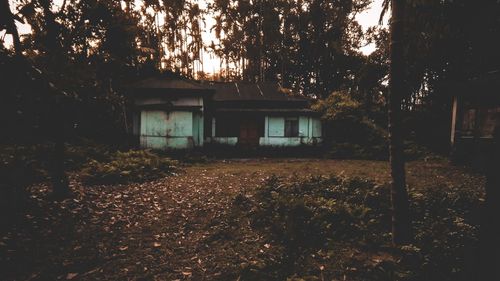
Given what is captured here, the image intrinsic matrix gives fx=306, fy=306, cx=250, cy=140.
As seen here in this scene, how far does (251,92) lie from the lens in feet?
78.2

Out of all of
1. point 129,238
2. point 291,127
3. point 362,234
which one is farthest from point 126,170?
point 291,127

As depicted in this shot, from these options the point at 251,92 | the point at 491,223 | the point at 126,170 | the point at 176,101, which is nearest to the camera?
the point at 491,223

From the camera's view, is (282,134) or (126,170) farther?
(282,134)

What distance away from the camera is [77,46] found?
291 inches

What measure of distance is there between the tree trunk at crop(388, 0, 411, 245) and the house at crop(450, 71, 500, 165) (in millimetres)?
11650

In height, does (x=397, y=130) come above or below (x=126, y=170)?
above

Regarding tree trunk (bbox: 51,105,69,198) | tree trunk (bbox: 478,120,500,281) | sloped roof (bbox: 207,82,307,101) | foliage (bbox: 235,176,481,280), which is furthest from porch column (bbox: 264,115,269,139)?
tree trunk (bbox: 478,120,500,281)

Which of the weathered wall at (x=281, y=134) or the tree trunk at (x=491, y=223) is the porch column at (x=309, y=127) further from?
the tree trunk at (x=491, y=223)

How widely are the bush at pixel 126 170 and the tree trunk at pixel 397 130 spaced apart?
879cm

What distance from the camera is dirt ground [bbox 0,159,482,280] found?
4762 mm

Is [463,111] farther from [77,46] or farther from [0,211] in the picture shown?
[0,211]

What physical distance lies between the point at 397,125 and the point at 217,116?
17.6 meters

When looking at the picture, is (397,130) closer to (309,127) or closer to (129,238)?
(129,238)

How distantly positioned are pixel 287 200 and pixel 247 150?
13980 millimetres
